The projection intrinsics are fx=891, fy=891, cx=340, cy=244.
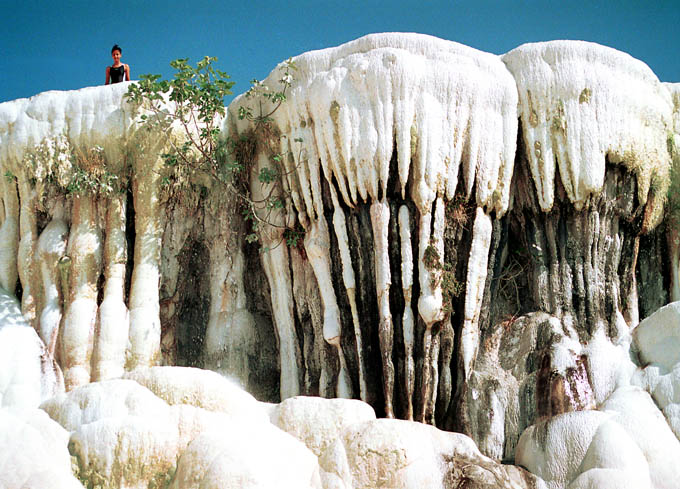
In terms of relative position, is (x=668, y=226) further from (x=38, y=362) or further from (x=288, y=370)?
(x=38, y=362)

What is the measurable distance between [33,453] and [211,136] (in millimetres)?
4402

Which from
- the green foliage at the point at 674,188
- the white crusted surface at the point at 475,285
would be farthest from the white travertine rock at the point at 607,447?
the green foliage at the point at 674,188

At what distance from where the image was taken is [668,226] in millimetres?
9555

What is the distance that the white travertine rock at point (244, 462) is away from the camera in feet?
20.2

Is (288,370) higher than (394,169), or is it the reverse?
(394,169)

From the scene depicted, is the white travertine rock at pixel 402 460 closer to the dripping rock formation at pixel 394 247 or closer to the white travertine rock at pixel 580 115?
the dripping rock formation at pixel 394 247

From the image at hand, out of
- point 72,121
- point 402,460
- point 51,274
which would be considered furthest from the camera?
point 72,121

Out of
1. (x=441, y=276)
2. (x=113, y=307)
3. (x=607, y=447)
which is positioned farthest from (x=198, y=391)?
(x=607, y=447)

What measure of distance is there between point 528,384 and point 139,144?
4.82 metres

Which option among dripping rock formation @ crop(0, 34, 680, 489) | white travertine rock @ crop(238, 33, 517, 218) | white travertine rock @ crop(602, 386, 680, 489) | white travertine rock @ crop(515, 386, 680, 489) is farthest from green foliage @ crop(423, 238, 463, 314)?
white travertine rock @ crop(602, 386, 680, 489)

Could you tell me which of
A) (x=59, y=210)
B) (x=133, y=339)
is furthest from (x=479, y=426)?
(x=59, y=210)

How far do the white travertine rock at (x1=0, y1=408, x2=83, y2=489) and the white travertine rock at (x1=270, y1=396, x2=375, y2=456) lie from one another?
5.32 feet

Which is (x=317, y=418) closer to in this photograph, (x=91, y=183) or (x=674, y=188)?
(x=91, y=183)

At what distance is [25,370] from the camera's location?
8750mm
